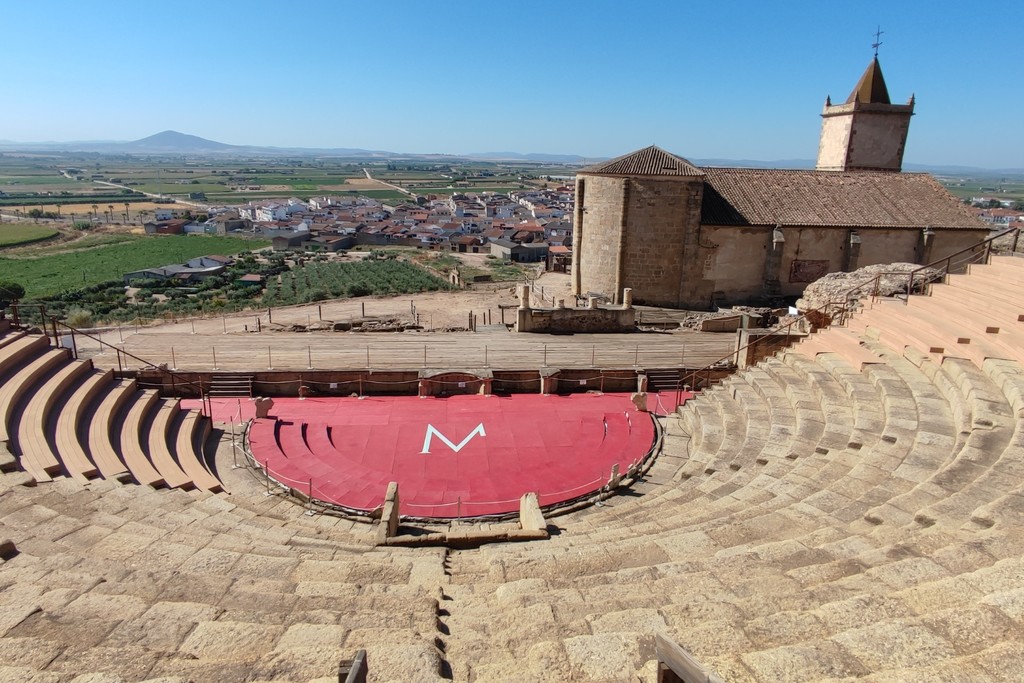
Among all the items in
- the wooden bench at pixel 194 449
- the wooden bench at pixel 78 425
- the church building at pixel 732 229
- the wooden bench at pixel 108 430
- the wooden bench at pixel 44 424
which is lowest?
the wooden bench at pixel 194 449

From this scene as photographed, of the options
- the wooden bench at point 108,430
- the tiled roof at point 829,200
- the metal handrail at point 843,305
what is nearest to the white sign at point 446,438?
the metal handrail at point 843,305

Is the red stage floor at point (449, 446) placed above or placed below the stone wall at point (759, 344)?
below

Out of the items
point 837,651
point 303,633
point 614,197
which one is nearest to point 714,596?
point 837,651

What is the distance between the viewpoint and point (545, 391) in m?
19.8

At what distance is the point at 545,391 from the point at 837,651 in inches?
602

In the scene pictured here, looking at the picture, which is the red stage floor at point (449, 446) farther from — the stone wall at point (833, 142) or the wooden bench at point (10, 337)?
the stone wall at point (833, 142)

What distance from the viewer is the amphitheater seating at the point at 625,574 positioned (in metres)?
4.65

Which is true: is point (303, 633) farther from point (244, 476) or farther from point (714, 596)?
point (244, 476)

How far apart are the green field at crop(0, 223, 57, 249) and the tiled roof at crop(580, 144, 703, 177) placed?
349ft

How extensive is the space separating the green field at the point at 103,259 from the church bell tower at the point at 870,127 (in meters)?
69.1

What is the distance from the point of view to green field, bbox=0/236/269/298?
223ft

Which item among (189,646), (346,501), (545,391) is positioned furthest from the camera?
(545,391)

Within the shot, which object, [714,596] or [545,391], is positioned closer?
[714,596]

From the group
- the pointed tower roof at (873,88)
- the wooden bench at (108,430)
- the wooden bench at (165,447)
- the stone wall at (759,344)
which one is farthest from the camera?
the pointed tower roof at (873,88)
